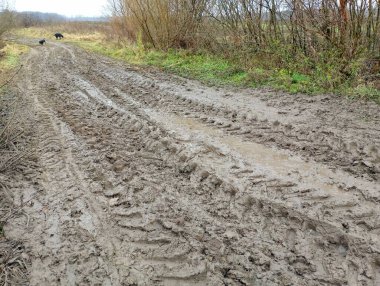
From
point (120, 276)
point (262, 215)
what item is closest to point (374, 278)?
point (262, 215)

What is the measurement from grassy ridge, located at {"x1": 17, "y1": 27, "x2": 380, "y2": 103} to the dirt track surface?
0.65 m

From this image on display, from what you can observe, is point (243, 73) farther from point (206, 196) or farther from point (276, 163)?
point (206, 196)

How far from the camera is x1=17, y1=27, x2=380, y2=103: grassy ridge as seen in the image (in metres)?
6.66

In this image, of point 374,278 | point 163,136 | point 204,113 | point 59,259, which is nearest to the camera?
point 374,278

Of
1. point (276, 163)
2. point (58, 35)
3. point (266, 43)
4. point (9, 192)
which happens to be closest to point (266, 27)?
point (266, 43)

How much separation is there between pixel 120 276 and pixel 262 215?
1361 mm

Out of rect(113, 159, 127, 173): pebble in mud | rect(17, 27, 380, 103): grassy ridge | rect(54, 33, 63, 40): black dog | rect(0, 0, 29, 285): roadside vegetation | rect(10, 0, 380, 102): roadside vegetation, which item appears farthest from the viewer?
rect(54, 33, 63, 40): black dog

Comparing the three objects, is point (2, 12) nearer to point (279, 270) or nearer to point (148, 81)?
point (148, 81)

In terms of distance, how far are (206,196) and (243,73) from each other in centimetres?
611

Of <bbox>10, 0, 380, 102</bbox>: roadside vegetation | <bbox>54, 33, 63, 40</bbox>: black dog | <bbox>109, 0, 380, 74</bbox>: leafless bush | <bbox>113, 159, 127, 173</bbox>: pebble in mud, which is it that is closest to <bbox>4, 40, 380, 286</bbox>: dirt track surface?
<bbox>113, 159, 127, 173</bbox>: pebble in mud

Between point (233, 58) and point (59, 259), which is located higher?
point (233, 58)

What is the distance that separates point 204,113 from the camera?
589cm

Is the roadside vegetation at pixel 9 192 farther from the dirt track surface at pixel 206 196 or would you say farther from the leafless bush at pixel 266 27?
the leafless bush at pixel 266 27

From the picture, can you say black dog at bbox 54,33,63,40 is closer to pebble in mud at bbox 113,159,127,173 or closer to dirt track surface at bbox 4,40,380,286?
dirt track surface at bbox 4,40,380,286
